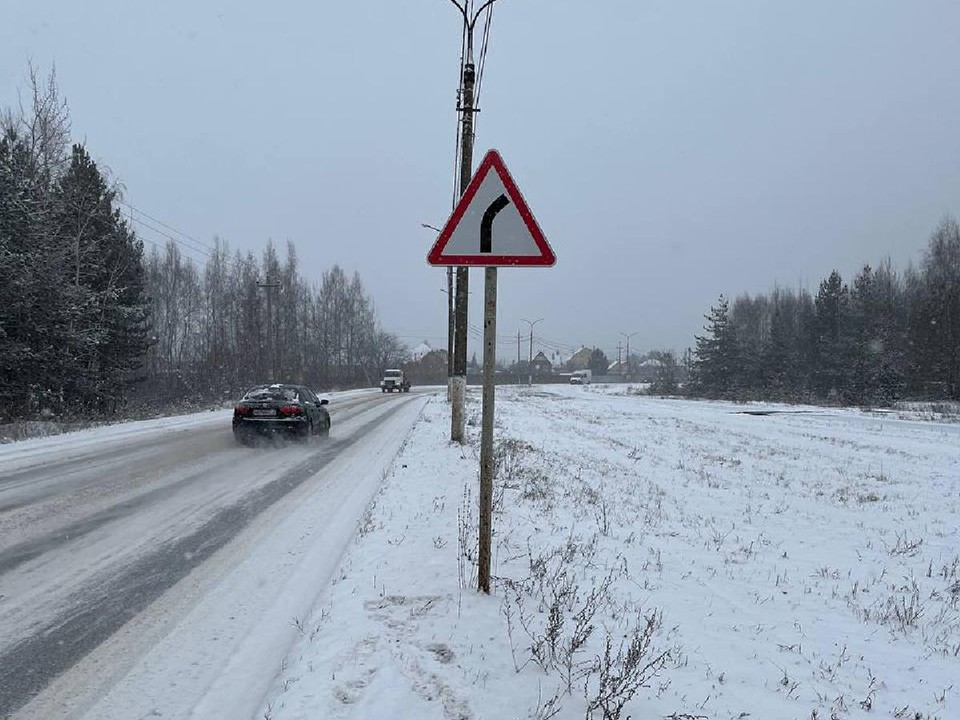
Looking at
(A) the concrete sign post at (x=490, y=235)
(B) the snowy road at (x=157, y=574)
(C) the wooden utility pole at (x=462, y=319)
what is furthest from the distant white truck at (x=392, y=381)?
(A) the concrete sign post at (x=490, y=235)

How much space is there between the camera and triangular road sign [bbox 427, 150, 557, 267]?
4203 mm

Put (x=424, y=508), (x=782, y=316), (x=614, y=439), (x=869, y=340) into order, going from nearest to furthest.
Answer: (x=424, y=508), (x=614, y=439), (x=869, y=340), (x=782, y=316)

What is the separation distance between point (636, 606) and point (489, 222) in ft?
9.96

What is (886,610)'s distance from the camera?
5.38m

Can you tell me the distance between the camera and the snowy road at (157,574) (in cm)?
337

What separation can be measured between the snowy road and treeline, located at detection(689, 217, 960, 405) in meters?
50.1

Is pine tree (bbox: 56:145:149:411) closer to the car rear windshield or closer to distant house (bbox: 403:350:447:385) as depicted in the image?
the car rear windshield

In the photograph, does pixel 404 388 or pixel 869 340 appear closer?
pixel 869 340

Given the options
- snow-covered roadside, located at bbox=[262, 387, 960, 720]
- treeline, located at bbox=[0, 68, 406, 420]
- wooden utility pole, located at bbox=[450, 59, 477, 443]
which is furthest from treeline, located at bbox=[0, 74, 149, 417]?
snow-covered roadside, located at bbox=[262, 387, 960, 720]

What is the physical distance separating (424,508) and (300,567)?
2.16 m

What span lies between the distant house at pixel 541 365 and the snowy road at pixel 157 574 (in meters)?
123

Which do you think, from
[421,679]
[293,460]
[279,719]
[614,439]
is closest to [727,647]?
[421,679]

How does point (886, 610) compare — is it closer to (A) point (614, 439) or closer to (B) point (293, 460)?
(B) point (293, 460)

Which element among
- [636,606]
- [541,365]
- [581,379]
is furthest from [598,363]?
[636,606]
